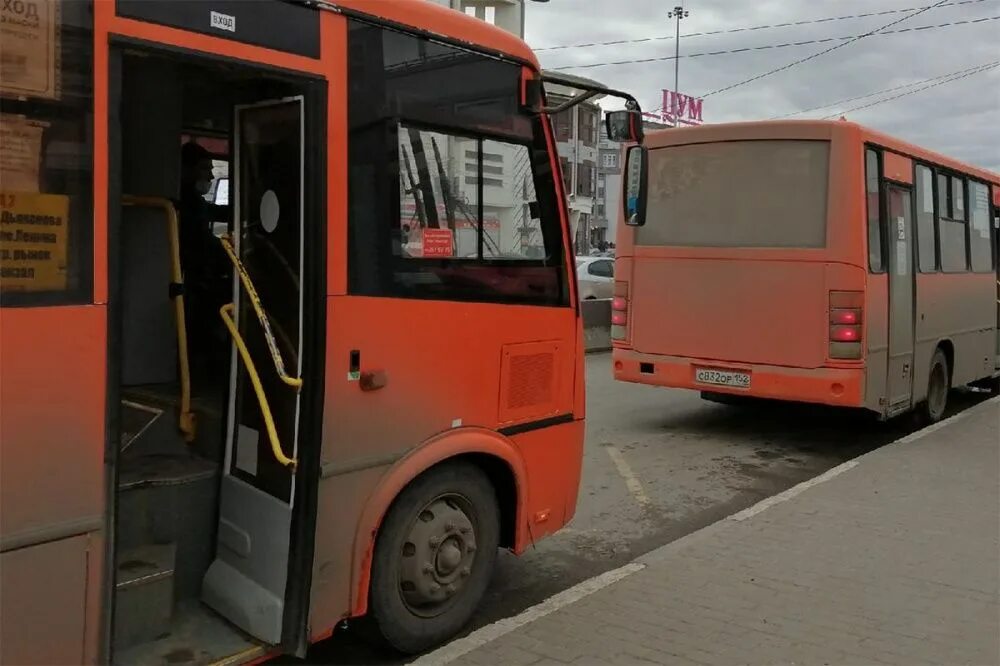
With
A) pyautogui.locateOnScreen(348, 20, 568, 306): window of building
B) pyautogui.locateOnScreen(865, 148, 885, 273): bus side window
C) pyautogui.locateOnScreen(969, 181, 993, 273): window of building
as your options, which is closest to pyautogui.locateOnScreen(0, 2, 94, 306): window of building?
pyautogui.locateOnScreen(348, 20, 568, 306): window of building

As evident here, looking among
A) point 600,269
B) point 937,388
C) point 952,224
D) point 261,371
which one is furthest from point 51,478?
point 600,269

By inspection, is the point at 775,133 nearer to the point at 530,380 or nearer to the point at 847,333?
the point at 847,333

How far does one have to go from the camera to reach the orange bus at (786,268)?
7691mm

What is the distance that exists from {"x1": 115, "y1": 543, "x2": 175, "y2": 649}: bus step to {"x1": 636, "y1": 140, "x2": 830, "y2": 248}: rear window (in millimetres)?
6220

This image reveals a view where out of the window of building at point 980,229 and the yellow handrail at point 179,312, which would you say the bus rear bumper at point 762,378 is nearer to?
the window of building at point 980,229

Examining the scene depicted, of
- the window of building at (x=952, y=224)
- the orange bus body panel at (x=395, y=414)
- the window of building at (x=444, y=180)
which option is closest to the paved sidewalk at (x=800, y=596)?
the orange bus body panel at (x=395, y=414)

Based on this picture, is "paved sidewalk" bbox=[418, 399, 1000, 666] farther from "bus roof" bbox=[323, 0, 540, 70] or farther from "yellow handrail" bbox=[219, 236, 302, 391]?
"bus roof" bbox=[323, 0, 540, 70]

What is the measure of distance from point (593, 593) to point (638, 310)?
471 cm

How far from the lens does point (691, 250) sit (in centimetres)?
844

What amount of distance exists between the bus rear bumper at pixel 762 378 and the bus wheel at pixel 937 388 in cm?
231

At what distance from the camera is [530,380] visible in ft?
13.7

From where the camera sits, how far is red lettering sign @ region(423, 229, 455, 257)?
11.9 feet

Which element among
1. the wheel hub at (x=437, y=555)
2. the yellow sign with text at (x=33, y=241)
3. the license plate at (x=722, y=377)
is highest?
the yellow sign with text at (x=33, y=241)

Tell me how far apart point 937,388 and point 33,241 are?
31.3 ft
